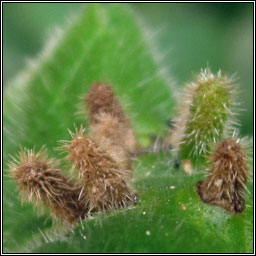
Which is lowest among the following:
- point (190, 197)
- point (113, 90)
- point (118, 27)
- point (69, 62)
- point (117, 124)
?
point (190, 197)

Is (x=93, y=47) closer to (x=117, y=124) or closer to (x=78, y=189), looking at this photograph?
(x=117, y=124)

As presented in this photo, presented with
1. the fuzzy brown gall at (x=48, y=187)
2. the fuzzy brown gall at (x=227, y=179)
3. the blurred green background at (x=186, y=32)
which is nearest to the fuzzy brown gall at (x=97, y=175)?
the fuzzy brown gall at (x=48, y=187)

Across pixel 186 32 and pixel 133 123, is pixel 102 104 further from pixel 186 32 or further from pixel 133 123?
pixel 186 32

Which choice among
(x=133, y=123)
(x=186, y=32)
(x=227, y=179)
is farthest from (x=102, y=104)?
(x=186, y=32)

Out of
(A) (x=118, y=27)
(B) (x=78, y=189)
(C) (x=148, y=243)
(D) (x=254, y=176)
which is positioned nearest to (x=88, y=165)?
(B) (x=78, y=189)

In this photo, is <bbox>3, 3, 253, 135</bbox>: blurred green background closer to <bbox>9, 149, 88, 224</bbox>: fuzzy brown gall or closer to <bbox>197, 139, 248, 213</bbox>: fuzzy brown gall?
<bbox>197, 139, 248, 213</bbox>: fuzzy brown gall

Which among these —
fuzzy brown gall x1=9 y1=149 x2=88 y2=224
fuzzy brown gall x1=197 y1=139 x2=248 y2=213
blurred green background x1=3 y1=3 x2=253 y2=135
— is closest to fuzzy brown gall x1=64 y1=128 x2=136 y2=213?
fuzzy brown gall x1=9 y1=149 x2=88 y2=224
